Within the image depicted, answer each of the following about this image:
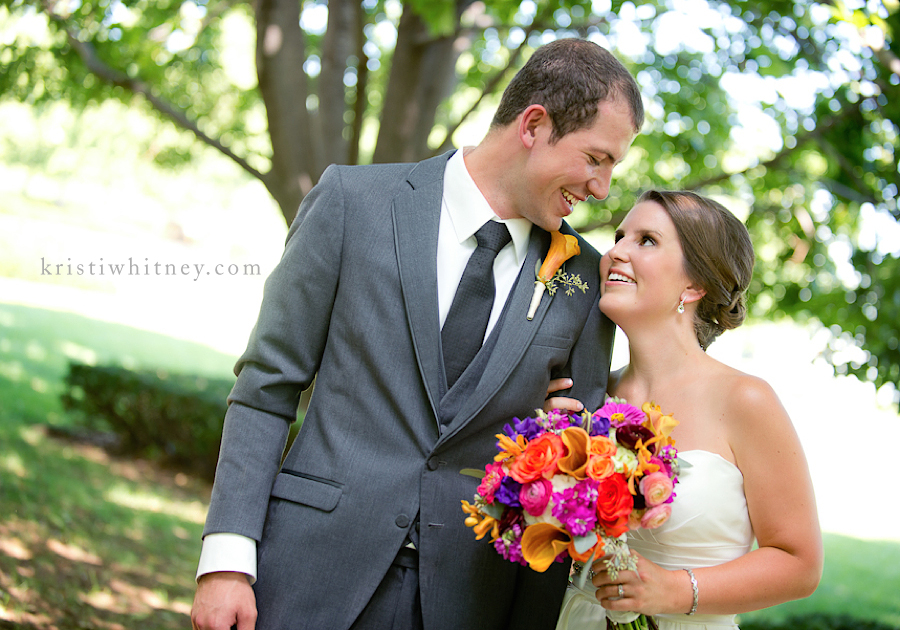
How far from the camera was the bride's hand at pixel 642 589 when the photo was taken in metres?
2.06

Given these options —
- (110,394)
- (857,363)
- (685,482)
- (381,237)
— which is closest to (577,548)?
(685,482)

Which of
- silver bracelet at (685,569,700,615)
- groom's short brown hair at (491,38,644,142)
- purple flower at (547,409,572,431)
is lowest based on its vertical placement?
silver bracelet at (685,569,700,615)

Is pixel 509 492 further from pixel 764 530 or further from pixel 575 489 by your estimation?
pixel 764 530

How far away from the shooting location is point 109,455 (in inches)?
377

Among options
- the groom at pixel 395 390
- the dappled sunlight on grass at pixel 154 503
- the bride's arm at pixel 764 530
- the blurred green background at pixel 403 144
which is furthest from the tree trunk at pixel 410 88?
the dappled sunlight on grass at pixel 154 503

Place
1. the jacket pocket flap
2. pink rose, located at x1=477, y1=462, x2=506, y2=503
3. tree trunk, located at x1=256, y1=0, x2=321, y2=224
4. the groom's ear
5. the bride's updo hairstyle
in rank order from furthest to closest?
1. tree trunk, located at x1=256, y1=0, x2=321, y2=224
2. the bride's updo hairstyle
3. the groom's ear
4. the jacket pocket flap
5. pink rose, located at x1=477, y1=462, x2=506, y2=503

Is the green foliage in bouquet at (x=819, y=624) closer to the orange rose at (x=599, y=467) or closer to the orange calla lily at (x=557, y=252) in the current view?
the orange calla lily at (x=557, y=252)

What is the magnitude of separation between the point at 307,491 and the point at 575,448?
821 mm

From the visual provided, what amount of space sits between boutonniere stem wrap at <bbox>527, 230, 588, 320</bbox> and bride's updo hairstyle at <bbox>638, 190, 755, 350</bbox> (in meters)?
0.41

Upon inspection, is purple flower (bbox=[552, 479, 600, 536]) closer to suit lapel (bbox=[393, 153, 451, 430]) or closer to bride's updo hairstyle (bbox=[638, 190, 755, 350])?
suit lapel (bbox=[393, 153, 451, 430])

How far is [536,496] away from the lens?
6.21ft

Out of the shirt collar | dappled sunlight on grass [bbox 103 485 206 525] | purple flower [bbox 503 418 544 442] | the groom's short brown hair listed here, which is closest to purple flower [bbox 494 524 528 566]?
purple flower [bbox 503 418 544 442]

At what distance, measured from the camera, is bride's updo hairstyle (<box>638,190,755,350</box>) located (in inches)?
107

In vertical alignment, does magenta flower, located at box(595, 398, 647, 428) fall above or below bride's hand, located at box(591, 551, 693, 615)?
above
